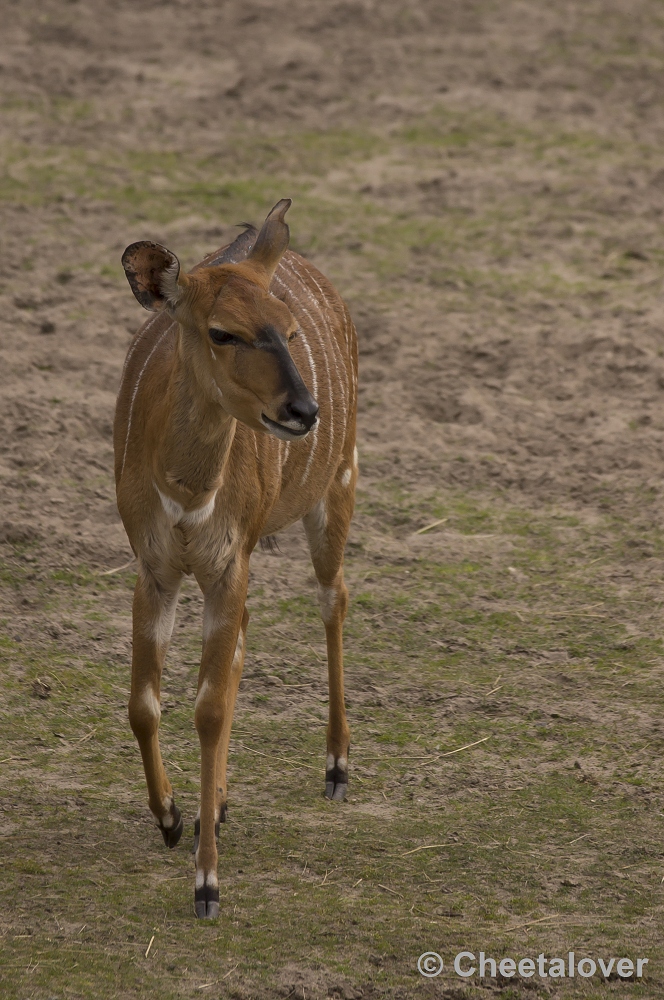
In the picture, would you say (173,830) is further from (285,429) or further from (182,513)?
(285,429)

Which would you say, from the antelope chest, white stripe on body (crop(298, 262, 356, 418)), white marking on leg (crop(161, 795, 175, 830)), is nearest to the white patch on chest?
the antelope chest

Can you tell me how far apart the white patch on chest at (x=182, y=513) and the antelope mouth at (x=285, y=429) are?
38 cm

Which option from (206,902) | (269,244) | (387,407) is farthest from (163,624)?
(387,407)

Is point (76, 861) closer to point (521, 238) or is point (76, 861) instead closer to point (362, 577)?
point (362, 577)

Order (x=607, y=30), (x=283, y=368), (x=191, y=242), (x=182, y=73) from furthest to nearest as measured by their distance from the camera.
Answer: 1. (x=607, y=30)
2. (x=182, y=73)
3. (x=191, y=242)
4. (x=283, y=368)

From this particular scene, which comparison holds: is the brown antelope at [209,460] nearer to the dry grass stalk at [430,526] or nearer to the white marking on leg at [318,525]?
the white marking on leg at [318,525]

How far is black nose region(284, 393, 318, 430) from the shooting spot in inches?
143

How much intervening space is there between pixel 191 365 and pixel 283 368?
0.34m

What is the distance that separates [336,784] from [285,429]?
60.0 inches

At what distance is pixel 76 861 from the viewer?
420cm

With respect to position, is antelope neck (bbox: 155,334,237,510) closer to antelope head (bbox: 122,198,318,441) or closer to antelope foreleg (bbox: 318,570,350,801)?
antelope head (bbox: 122,198,318,441)

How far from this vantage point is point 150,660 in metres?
4.14

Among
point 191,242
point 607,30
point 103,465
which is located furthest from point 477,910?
point 607,30

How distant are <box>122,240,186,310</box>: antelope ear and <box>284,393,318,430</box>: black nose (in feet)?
1.52
